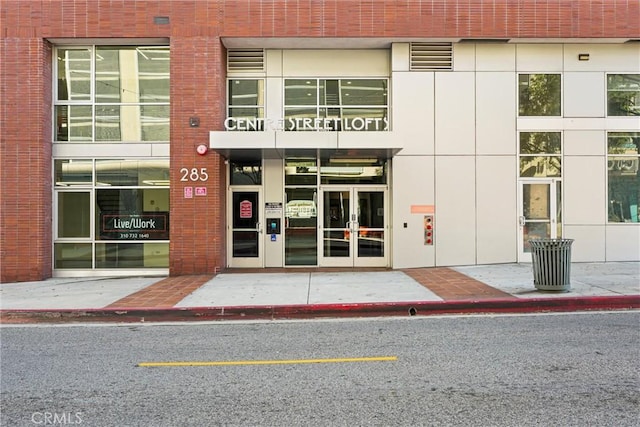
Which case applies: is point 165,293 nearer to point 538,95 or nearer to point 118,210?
point 118,210

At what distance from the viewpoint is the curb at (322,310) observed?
8.49 metres

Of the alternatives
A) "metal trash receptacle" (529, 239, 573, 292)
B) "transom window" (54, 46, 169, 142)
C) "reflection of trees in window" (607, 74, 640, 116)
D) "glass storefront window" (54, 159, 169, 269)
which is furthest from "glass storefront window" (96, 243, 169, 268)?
"reflection of trees in window" (607, 74, 640, 116)

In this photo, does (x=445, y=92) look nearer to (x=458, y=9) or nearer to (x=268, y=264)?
(x=458, y=9)

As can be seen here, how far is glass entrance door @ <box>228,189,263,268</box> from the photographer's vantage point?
1428 centimetres

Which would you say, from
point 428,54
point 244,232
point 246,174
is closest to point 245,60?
point 246,174

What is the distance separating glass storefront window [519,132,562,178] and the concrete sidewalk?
9.49ft

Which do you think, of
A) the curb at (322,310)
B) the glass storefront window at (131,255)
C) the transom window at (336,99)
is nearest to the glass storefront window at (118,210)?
the glass storefront window at (131,255)

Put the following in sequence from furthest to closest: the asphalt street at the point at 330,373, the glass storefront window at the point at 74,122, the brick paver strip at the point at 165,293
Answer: the glass storefront window at the point at 74,122, the brick paver strip at the point at 165,293, the asphalt street at the point at 330,373

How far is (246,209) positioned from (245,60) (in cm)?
437

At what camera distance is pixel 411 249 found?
Answer: 13750 mm

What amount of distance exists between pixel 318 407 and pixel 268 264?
33.1 ft

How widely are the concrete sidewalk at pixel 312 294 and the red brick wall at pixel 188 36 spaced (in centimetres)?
141

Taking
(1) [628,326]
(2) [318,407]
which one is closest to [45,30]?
(2) [318,407]

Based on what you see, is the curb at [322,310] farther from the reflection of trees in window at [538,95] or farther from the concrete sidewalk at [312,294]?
the reflection of trees in window at [538,95]
